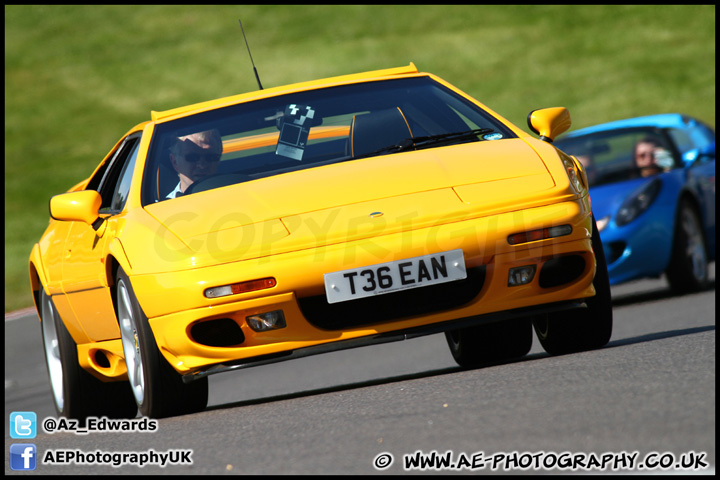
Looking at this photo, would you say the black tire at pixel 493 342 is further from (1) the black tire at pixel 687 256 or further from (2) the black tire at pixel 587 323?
(1) the black tire at pixel 687 256

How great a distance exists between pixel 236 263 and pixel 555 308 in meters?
1.34

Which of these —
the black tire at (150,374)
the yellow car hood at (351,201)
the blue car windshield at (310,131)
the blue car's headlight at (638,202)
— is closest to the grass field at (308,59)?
the blue car's headlight at (638,202)

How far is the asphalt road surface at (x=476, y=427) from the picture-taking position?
3.78 meters

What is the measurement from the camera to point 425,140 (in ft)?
20.0

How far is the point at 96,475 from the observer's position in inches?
173

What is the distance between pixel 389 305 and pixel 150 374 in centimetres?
105

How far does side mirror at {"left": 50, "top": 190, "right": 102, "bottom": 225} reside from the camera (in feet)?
20.0

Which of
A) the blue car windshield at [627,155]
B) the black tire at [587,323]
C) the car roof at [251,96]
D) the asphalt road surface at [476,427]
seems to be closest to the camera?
the asphalt road surface at [476,427]

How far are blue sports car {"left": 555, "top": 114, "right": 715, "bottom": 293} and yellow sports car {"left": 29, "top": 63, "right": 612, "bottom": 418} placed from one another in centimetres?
436

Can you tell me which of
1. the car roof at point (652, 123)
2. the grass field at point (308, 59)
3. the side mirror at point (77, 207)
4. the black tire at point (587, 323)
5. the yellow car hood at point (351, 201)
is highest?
the yellow car hood at point (351, 201)

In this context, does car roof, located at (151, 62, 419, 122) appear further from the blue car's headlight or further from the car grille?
the blue car's headlight

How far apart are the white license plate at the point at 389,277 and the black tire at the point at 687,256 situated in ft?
19.5

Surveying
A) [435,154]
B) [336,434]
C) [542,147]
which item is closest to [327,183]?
[435,154]

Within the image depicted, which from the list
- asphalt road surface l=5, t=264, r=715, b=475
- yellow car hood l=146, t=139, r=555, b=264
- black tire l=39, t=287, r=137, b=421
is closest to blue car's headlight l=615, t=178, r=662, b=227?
asphalt road surface l=5, t=264, r=715, b=475
